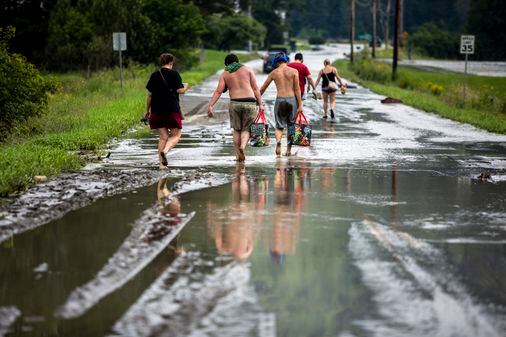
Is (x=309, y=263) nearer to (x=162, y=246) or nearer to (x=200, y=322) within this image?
(x=162, y=246)

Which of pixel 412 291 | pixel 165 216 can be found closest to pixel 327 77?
pixel 165 216

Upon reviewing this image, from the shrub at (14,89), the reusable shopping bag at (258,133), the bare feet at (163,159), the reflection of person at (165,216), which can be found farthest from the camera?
the shrub at (14,89)

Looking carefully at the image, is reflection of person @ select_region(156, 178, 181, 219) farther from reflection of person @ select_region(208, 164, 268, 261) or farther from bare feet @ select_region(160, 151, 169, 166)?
bare feet @ select_region(160, 151, 169, 166)

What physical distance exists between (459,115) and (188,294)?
2426cm

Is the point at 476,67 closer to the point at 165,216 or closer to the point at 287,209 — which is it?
the point at 287,209

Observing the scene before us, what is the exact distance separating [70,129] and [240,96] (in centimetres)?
762

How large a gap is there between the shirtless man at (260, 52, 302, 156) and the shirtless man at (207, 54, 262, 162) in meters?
0.90

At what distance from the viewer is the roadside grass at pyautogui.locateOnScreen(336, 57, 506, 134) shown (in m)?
30.4

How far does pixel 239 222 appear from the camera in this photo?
11.2 m

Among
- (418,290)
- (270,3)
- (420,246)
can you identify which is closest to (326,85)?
(420,246)

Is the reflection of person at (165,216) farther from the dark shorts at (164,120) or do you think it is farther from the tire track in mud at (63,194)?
the dark shorts at (164,120)

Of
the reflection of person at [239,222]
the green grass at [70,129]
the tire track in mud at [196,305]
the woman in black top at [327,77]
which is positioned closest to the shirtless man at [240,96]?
the green grass at [70,129]

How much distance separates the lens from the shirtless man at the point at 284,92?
60.4ft

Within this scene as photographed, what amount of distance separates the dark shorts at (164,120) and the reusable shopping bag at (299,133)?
279cm
